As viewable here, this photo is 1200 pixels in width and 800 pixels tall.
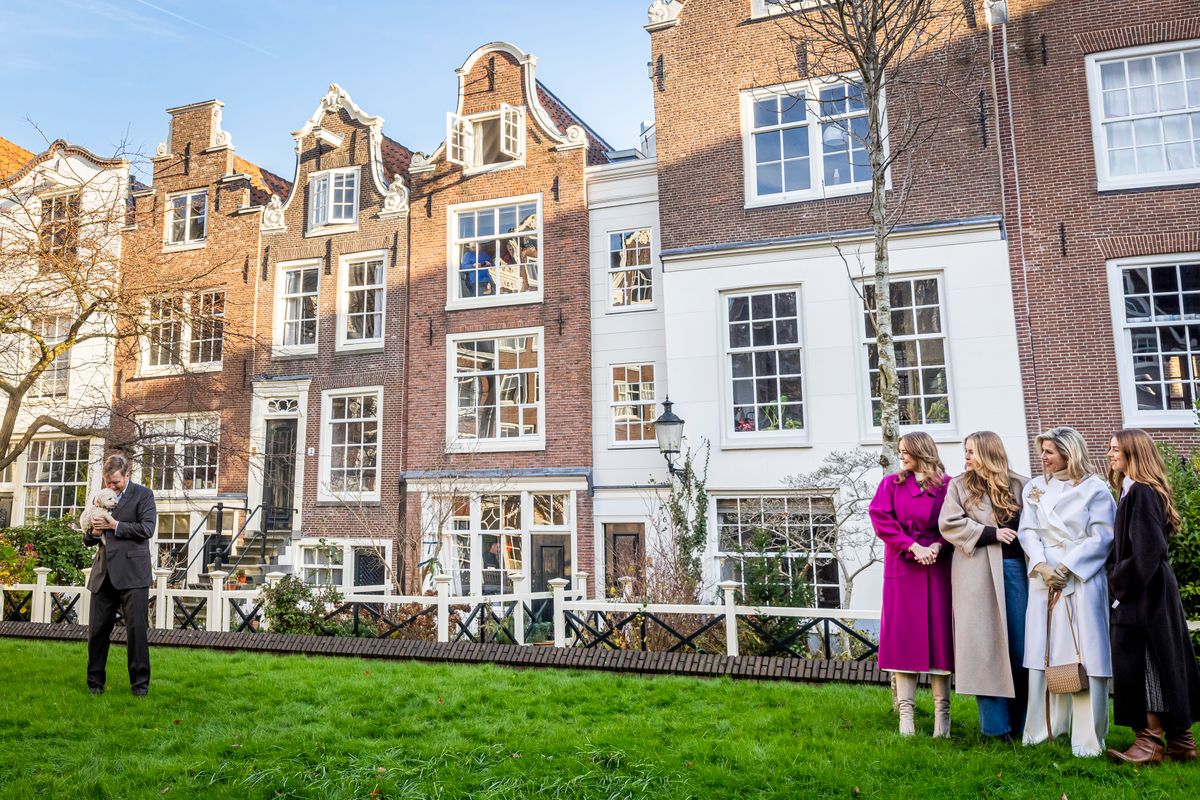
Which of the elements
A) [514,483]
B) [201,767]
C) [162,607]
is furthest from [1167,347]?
[162,607]

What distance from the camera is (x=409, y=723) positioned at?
6.03 meters

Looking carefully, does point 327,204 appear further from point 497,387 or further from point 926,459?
point 926,459

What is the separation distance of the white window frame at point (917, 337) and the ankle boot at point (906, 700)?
906 cm

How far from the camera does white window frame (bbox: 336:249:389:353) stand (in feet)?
64.1

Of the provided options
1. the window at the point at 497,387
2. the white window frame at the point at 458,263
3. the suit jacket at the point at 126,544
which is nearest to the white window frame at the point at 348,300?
the white window frame at the point at 458,263

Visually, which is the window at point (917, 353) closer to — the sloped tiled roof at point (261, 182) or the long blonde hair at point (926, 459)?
the long blonde hair at point (926, 459)

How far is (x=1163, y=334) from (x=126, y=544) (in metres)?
14.3

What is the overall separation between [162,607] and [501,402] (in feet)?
27.1

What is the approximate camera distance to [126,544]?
734cm

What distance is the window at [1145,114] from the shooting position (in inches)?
539

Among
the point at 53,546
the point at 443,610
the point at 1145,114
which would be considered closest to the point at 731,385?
the point at 443,610

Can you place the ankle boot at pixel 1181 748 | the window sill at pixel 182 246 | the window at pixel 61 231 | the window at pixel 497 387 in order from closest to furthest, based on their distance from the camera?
the ankle boot at pixel 1181 748 < the window at pixel 61 231 < the window at pixel 497 387 < the window sill at pixel 182 246

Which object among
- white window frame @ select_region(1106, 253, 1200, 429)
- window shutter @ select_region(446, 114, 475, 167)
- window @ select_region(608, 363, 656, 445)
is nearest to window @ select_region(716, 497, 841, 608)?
window @ select_region(608, 363, 656, 445)

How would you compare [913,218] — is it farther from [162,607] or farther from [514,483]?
[162,607]
